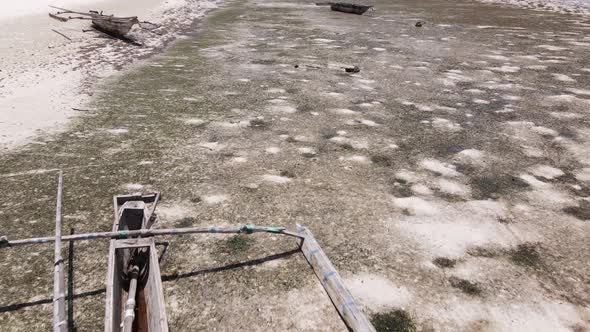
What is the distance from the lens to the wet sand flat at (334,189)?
2902mm

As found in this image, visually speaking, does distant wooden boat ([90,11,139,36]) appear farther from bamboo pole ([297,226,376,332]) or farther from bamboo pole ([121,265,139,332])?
bamboo pole ([297,226,376,332])

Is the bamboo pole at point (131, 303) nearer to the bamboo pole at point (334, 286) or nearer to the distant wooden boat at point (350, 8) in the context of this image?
the bamboo pole at point (334, 286)

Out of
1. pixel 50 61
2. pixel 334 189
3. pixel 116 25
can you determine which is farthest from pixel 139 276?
pixel 116 25

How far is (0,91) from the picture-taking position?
690 centimetres

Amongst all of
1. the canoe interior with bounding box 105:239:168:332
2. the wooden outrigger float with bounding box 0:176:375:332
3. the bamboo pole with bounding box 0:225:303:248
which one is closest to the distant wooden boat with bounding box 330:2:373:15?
the wooden outrigger float with bounding box 0:176:375:332

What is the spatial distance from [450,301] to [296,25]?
1328 centimetres

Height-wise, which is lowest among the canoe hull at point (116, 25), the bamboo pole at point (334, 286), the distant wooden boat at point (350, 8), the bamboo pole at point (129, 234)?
the bamboo pole at point (334, 286)

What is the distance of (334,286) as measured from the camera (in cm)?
284

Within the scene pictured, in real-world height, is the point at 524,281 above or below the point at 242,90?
below

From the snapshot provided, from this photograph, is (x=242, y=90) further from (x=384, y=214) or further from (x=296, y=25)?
(x=296, y=25)

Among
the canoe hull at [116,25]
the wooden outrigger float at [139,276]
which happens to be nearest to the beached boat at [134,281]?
the wooden outrigger float at [139,276]

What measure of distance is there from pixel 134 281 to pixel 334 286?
136 centimetres

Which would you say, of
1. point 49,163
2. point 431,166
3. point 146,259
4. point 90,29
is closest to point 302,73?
point 431,166

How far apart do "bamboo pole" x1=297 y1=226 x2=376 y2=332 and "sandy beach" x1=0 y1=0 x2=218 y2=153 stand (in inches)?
158
